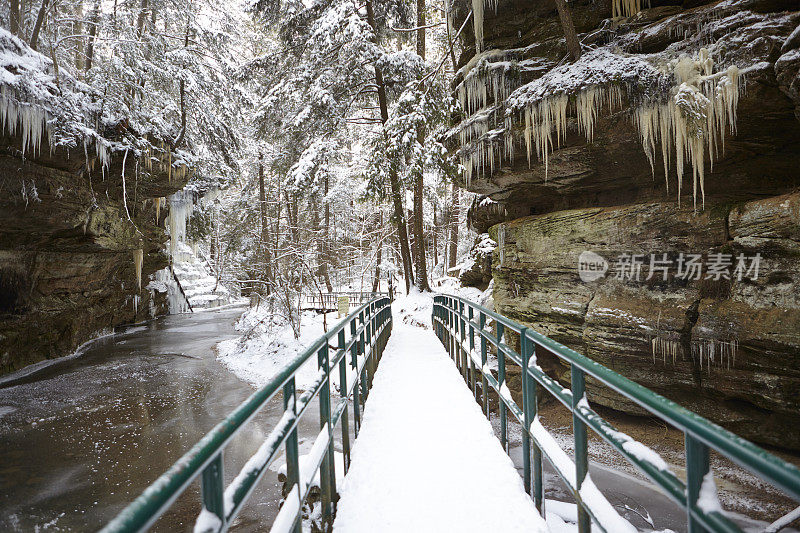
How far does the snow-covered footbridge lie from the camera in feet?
3.98

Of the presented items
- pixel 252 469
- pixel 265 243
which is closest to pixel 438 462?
pixel 252 469

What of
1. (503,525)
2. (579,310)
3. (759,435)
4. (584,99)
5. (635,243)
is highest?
(584,99)

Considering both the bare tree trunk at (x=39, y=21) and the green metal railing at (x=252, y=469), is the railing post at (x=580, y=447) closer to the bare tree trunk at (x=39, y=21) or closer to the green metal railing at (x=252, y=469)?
the green metal railing at (x=252, y=469)

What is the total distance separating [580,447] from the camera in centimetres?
212

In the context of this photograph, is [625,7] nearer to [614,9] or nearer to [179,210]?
[614,9]

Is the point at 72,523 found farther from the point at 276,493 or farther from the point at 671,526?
the point at 671,526

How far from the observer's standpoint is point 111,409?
9820 millimetres

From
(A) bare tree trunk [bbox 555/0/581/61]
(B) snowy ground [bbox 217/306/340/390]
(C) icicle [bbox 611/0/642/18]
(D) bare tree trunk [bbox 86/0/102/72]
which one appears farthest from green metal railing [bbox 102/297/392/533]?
(D) bare tree trunk [bbox 86/0/102/72]

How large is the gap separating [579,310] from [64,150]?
13612mm

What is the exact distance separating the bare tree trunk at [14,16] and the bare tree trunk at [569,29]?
596 inches

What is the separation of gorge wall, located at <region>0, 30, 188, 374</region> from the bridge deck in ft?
31.8

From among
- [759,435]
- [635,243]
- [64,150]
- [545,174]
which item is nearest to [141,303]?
[64,150]

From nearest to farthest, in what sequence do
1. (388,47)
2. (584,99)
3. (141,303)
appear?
(584,99) → (388,47) → (141,303)

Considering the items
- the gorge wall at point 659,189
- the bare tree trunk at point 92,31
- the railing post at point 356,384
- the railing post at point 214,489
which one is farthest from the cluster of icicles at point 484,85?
the bare tree trunk at point 92,31
